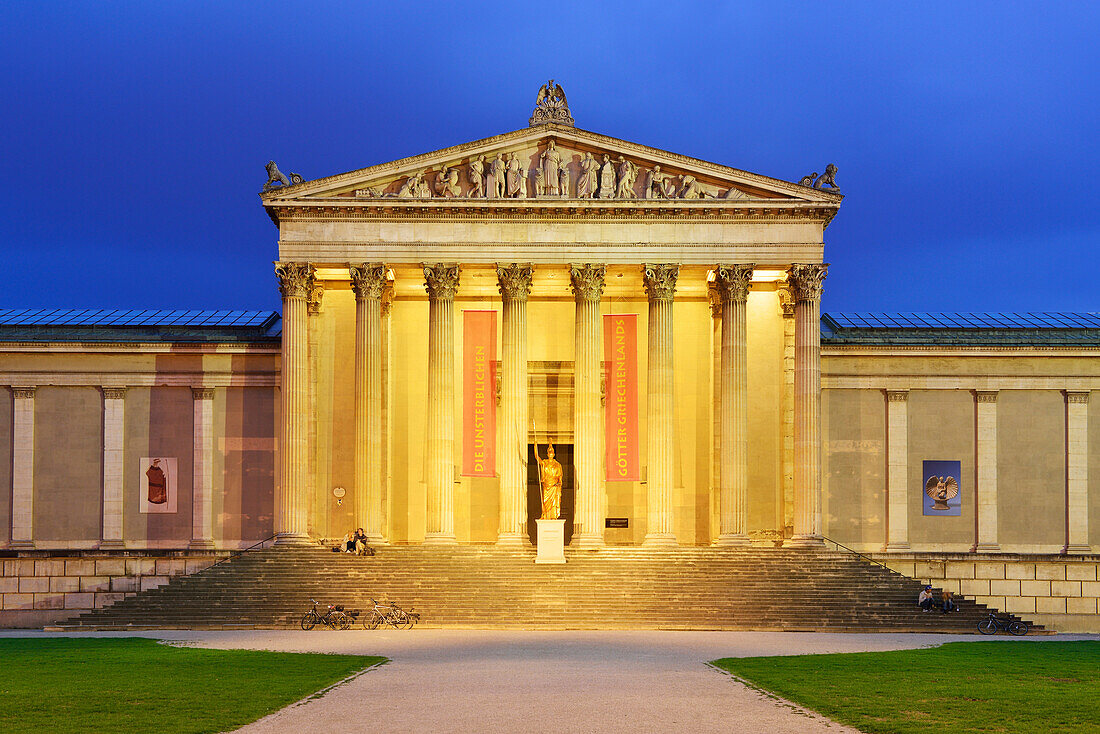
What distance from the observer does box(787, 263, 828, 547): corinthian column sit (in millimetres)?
55625

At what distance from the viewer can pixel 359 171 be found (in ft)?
184

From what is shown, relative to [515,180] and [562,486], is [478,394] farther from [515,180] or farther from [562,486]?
[515,180]

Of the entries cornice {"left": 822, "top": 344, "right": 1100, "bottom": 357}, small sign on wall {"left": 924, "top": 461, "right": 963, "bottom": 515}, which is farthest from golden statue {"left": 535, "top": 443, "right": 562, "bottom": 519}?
small sign on wall {"left": 924, "top": 461, "right": 963, "bottom": 515}

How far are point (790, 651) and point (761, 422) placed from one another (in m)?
23.7

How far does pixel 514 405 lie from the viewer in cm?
5603

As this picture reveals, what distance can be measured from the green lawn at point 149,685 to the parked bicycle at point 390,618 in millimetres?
9472

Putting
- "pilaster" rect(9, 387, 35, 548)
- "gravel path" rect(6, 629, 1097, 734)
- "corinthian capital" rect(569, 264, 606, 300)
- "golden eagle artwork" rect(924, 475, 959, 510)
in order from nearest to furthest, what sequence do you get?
"gravel path" rect(6, 629, 1097, 734) → "corinthian capital" rect(569, 264, 606, 300) → "pilaster" rect(9, 387, 35, 548) → "golden eagle artwork" rect(924, 475, 959, 510)

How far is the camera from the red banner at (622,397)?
56250 mm

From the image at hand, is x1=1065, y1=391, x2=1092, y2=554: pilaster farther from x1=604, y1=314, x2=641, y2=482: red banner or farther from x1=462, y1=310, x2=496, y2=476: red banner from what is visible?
x1=462, y1=310, x2=496, y2=476: red banner

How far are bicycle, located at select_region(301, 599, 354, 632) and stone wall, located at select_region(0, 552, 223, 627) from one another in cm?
1195

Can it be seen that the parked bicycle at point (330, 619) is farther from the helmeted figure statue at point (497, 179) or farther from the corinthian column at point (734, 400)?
the helmeted figure statue at point (497, 179)

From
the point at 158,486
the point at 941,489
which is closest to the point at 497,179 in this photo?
the point at 158,486

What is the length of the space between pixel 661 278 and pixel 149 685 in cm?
3376

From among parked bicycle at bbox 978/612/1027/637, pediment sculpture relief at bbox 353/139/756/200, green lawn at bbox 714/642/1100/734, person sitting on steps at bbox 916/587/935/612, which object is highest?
pediment sculpture relief at bbox 353/139/756/200
